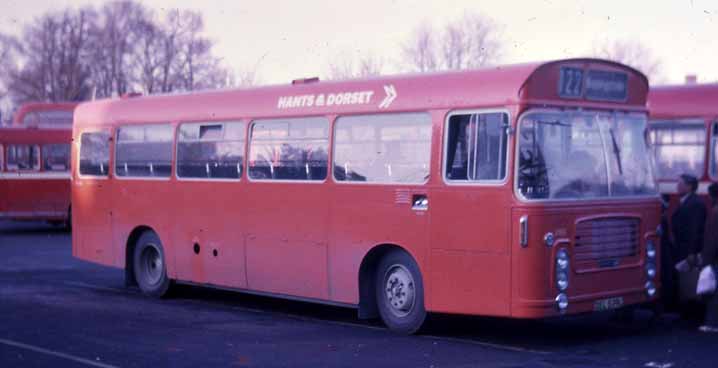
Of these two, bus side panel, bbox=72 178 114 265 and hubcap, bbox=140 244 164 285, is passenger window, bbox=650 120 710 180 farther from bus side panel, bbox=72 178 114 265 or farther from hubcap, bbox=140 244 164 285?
bus side panel, bbox=72 178 114 265

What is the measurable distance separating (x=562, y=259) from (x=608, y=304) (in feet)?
3.08

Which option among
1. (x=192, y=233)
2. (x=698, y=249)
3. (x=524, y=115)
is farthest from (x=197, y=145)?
(x=698, y=249)

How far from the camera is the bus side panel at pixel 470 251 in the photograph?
10844 mm

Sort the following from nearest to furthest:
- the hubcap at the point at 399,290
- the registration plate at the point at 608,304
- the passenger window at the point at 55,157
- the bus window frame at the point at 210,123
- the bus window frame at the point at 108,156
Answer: the registration plate at the point at 608,304, the hubcap at the point at 399,290, the bus window frame at the point at 210,123, the bus window frame at the point at 108,156, the passenger window at the point at 55,157

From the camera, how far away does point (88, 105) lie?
17766mm

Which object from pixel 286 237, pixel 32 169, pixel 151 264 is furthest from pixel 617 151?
pixel 32 169

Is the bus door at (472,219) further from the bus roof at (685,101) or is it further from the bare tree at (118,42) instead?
the bare tree at (118,42)

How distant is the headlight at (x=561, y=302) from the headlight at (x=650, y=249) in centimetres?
156

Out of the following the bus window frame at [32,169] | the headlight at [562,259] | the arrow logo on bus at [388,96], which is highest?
the arrow logo on bus at [388,96]

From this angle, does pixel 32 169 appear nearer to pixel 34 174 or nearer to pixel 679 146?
pixel 34 174

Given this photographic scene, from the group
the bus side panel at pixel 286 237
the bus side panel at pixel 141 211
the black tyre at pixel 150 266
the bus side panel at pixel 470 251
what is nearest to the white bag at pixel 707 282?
the bus side panel at pixel 470 251

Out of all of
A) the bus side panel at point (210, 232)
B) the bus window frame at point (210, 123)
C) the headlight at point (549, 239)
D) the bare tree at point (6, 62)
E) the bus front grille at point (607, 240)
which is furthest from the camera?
the bare tree at point (6, 62)

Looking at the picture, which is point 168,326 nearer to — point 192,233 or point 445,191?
point 192,233

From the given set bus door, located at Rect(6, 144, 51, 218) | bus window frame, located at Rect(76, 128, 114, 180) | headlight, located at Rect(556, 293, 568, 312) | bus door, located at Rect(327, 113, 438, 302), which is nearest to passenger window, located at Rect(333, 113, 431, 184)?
bus door, located at Rect(327, 113, 438, 302)
